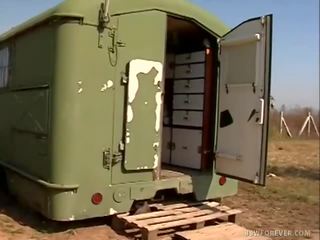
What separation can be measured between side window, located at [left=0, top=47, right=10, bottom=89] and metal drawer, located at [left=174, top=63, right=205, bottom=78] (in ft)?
9.06

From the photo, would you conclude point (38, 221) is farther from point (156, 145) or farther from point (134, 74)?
point (134, 74)

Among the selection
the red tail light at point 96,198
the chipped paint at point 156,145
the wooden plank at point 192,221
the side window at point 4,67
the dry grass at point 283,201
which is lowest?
the dry grass at point 283,201

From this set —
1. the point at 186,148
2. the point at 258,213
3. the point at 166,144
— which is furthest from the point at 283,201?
the point at 166,144

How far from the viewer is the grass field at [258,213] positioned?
17.5 ft

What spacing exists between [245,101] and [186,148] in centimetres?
164

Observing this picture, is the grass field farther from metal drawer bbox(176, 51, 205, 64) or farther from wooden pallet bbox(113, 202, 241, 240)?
metal drawer bbox(176, 51, 205, 64)

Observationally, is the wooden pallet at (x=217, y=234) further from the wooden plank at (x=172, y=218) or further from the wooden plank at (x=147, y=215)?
the wooden plank at (x=147, y=215)

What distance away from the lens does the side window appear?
273 inches

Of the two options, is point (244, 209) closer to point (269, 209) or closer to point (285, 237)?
point (269, 209)

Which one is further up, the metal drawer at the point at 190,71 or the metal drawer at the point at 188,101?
the metal drawer at the point at 190,71

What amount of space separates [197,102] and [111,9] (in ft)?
7.44

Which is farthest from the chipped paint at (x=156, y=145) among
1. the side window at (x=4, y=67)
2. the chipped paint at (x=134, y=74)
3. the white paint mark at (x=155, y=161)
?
the side window at (x=4, y=67)

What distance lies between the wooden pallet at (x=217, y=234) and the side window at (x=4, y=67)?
12.5ft

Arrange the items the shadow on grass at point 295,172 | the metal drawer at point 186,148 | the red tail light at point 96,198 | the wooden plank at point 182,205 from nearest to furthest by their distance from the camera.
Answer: the red tail light at point 96,198 → the wooden plank at point 182,205 → the metal drawer at point 186,148 → the shadow on grass at point 295,172
